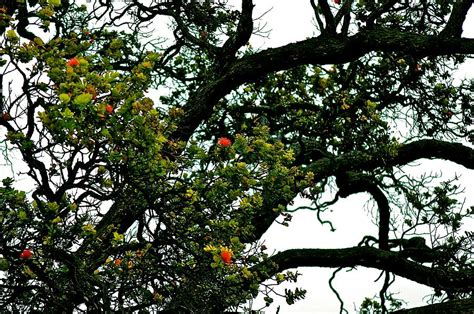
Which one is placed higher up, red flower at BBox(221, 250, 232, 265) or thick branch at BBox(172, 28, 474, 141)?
thick branch at BBox(172, 28, 474, 141)

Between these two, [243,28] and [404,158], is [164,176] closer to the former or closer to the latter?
[243,28]

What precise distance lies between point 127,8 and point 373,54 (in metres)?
4.62

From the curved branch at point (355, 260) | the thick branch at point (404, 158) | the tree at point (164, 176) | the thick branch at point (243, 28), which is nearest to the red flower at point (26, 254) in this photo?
the tree at point (164, 176)

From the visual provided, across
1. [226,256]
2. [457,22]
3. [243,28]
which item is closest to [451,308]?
[226,256]

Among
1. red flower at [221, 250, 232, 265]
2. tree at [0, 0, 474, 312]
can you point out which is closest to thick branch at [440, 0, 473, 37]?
tree at [0, 0, 474, 312]

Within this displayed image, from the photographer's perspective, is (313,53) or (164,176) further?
(313,53)

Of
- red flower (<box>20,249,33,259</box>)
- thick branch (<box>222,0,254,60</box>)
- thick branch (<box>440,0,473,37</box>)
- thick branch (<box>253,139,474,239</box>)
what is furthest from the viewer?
thick branch (<box>253,139,474,239</box>)

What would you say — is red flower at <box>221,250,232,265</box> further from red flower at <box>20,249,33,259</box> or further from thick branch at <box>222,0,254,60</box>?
thick branch at <box>222,0,254,60</box>

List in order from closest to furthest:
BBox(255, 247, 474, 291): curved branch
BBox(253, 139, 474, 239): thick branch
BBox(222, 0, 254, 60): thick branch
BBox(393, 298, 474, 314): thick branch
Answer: BBox(393, 298, 474, 314): thick branch, BBox(222, 0, 254, 60): thick branch, BBox(255, 247, 474, 291): curved branch, BBox(253, 139, 474, 239): thick branch

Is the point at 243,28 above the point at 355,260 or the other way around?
above

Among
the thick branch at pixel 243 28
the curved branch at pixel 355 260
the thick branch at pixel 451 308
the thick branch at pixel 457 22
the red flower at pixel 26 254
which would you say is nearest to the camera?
the red flower at pixel 26 254

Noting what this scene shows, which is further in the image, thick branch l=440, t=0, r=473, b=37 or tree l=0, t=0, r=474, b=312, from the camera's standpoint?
thick branch l=440, t=0, r=473, b=37

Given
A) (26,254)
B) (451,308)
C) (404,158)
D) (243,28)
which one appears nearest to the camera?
(26,254)

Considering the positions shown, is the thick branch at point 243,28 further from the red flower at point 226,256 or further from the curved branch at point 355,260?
the red flower at point 226,256
